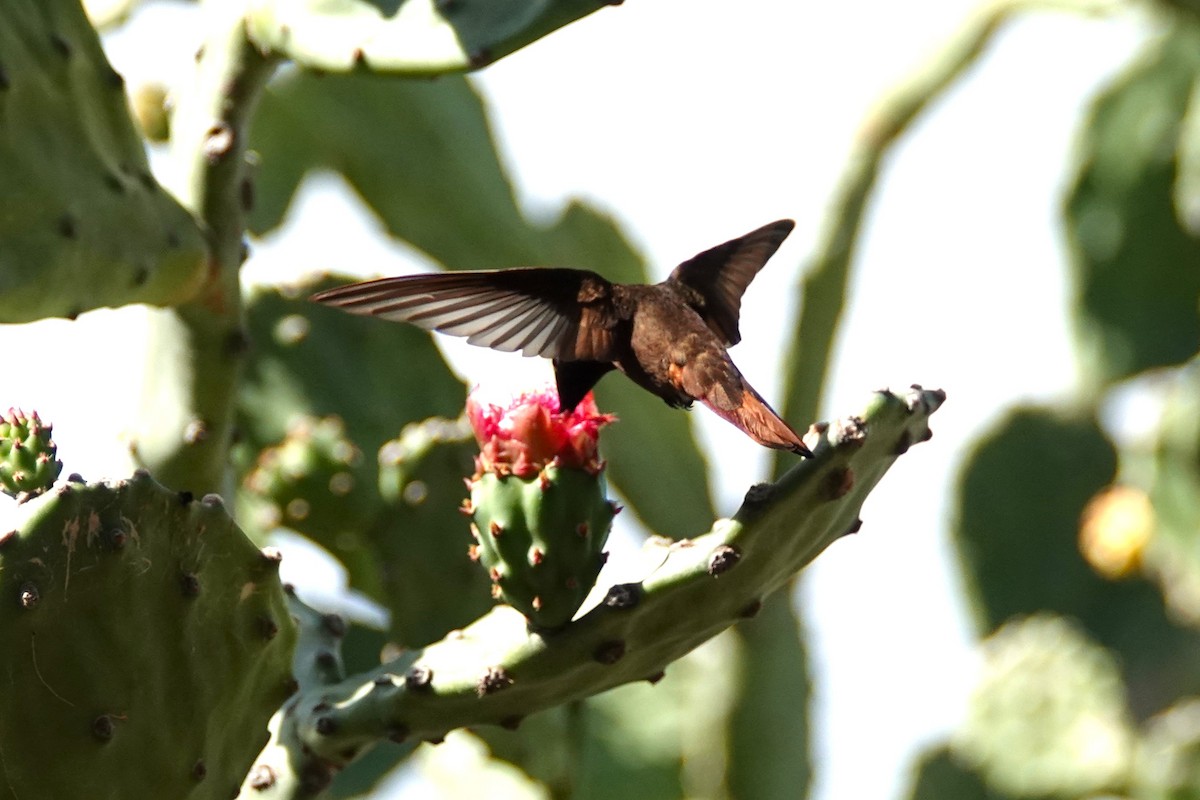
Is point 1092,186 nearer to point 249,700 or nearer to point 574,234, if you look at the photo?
point 574,234

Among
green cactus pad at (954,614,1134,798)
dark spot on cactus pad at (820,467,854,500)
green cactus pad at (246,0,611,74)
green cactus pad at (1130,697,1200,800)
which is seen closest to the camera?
dark spot on cactus pad at (820,467,854,500)

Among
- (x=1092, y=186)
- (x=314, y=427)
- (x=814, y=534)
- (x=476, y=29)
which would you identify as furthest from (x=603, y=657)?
(x=1092, y=186)

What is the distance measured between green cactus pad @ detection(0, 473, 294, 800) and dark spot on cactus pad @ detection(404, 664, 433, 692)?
142 mm

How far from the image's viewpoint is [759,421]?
170 cm

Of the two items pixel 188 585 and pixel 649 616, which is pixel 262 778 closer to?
pixel 188 585

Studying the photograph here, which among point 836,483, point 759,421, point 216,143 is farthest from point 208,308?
point 836,483

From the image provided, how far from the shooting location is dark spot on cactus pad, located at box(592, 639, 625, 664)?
168 cm

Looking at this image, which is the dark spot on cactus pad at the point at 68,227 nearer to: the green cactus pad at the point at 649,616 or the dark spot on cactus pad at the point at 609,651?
the green cactus pad at the point at 649,616

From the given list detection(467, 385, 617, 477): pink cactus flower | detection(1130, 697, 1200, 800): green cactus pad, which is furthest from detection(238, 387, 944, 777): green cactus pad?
detection(1130, 697, 1200, 800): green cactus pad

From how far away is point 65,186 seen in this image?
192cm

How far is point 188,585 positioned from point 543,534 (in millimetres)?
328

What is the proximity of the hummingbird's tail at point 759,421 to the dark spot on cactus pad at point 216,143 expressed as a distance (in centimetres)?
78

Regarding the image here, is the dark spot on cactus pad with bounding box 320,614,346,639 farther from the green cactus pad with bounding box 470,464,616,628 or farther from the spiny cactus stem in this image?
the green cactus pad with bounding box 470,464,616,628

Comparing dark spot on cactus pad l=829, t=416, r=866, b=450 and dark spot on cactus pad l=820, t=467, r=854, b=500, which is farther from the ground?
dark spot on cactus pad l=829, t=416, r=866, b=450
